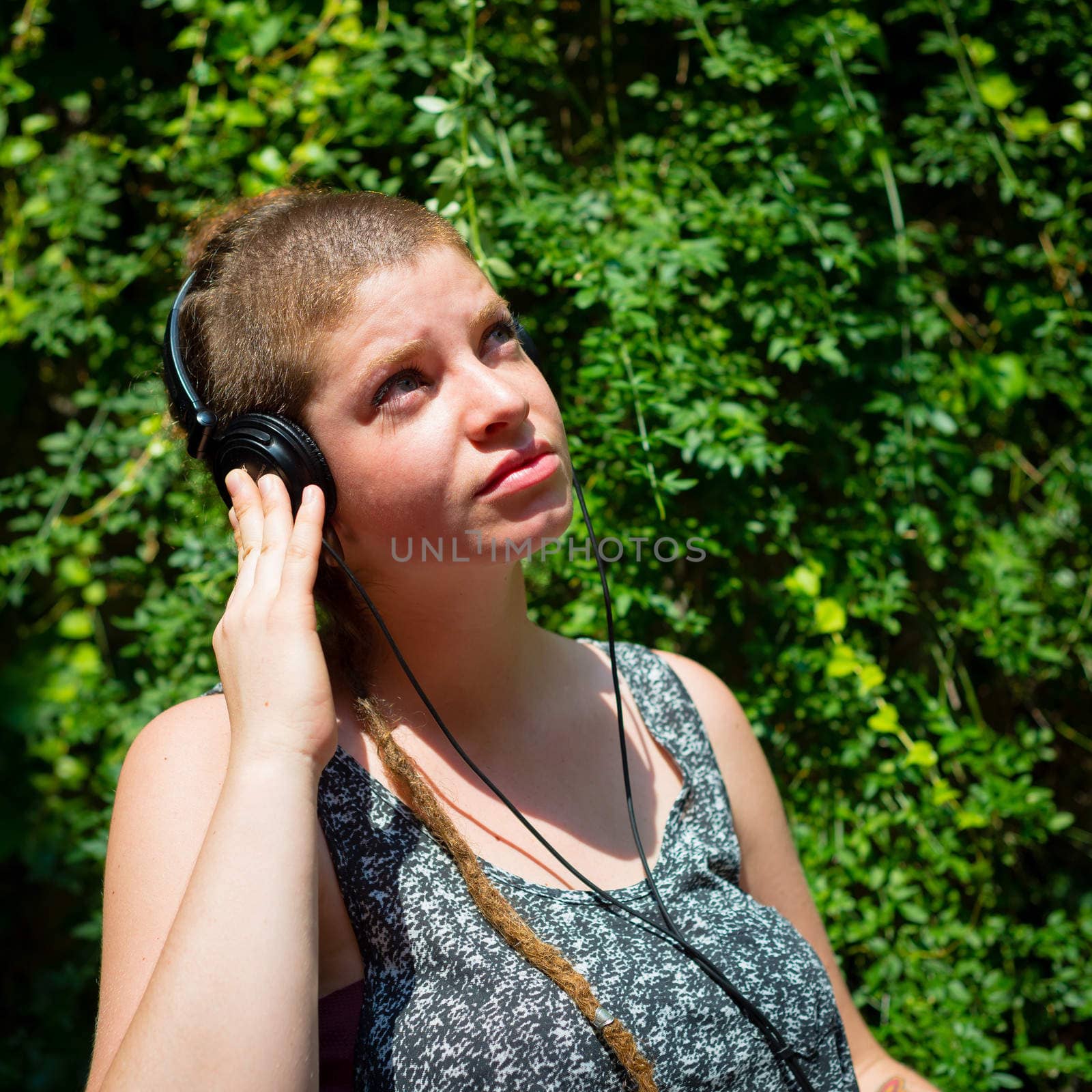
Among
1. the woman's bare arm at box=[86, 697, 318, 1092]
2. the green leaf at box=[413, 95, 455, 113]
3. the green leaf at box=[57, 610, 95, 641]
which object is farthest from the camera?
the green leaf at box=[57, 610, 95, 641]

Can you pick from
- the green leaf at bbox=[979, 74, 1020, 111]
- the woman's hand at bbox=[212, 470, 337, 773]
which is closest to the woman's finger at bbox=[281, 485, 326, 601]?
the woman's hand at bbox=[212, 470, 337, 773]

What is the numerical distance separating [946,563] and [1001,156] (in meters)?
0.83

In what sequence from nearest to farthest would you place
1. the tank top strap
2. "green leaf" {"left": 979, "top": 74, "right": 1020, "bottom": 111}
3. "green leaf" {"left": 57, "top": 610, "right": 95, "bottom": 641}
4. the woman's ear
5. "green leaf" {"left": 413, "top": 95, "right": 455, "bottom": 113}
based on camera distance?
the woman's ear → the tank top strap → "green leaf" {"left": 413, "top": 95, "right": 455, "bottom": 113} → "green leaf" {"left": 979, "top": 74, "right": 1020, "bottom": 111} → "green leaf" {"left": 57, "top": 610, "right": 95, "bottom": 641}

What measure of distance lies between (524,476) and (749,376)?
2.90 ft

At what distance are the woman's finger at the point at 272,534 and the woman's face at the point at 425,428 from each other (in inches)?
3.0

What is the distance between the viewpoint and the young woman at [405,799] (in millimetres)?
973

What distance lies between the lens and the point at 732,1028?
3.84ft

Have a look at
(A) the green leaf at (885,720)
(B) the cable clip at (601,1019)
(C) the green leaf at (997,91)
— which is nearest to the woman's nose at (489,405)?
(B) the cable clip at (601,1019)

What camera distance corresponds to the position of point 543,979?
1101 millimetres

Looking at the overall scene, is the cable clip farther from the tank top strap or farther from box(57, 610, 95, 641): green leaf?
box(57, 610, 95, 641): green leaf

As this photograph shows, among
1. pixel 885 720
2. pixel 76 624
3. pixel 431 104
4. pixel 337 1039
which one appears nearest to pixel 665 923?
pixel 337 1039

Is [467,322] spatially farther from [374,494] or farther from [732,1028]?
[732,1028]

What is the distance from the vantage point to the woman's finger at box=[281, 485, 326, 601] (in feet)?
3.66

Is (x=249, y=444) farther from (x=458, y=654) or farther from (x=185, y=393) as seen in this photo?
(x=458, y=654)
